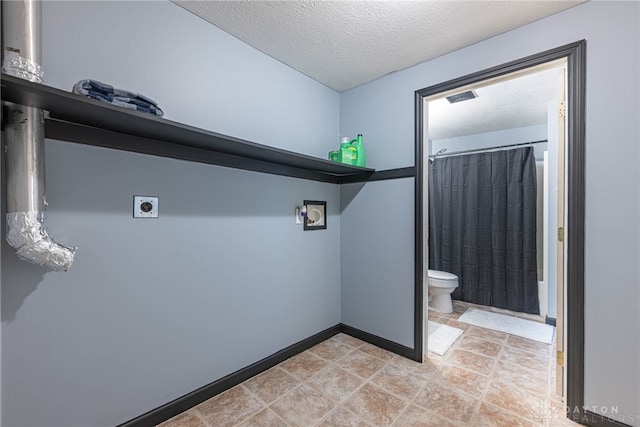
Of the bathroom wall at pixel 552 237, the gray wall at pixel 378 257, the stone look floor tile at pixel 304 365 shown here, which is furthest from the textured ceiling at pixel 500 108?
the stone look floor tile at pixel 304 365

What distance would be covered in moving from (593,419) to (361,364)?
1317 millimetres

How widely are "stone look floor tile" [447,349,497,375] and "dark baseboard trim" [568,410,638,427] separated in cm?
51

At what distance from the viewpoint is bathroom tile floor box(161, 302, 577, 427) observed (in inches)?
60.7

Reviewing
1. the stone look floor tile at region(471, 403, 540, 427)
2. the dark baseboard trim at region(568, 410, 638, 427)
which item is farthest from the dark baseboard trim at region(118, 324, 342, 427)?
the dark baseboard trim at region(568, 410, 638, 427)

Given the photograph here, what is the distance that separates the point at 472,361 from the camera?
7.06 ft

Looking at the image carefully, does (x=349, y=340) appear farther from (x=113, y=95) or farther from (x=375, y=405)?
(x=113, y=95)

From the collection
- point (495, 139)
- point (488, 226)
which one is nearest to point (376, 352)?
point (488, 226)

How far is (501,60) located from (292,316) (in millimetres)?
2374

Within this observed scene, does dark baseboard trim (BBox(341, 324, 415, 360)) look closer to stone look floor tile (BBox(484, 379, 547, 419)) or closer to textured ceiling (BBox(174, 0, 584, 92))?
stone look floor tile (BBox(484, 379, 547, 419))

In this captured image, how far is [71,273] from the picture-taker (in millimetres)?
1233

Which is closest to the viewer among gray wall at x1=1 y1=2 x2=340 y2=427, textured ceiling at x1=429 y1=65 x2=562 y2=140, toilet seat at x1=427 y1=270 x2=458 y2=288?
gray wall at x1=1 y1=2 x2=340 y2=427

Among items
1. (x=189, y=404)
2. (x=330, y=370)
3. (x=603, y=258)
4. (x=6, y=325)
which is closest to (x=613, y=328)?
(x=603, y=258)

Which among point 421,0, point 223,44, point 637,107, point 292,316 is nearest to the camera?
point 637,107

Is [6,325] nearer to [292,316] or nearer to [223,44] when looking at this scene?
[292,316]
